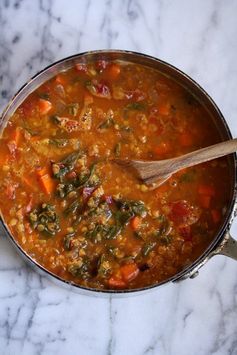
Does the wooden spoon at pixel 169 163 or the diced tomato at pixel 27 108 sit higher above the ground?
the diced tomato at pixel 27 108

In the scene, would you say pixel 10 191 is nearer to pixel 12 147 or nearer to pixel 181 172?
pixel 12 147

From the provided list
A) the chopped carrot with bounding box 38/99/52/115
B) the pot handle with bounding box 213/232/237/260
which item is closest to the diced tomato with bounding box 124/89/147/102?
the chopped carrot with bounding box 38/99/52/115

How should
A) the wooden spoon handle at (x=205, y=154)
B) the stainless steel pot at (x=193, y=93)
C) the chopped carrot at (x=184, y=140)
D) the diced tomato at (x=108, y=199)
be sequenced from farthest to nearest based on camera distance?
the chopped carrot at (x=184, y=140), the diced tomato at (x=108, y=199), the stainless steel pot at (x=193, y=93), the wooden spoon handle at (x=205, y=154)

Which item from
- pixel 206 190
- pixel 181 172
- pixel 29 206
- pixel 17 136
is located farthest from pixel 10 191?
pixel 206 190

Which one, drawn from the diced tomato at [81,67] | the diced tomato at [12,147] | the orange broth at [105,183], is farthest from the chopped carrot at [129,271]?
the diced tomato at [81,67]

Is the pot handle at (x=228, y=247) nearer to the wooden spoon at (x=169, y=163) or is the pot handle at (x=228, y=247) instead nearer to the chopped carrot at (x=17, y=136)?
the wooden spoon at (x=169, y=163)

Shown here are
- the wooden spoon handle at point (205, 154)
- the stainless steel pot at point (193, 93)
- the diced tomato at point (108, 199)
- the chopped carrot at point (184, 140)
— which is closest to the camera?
the wooden spoon handle at point (205, 154)

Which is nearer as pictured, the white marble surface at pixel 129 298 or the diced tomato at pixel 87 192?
the diced tomato at pixel 87 192

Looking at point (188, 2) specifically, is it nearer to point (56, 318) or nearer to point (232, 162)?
point (232, 162)

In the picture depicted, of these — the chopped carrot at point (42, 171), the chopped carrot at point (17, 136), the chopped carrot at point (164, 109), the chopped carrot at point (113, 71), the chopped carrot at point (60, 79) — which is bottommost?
the chopped carrot at point (42, 171)
